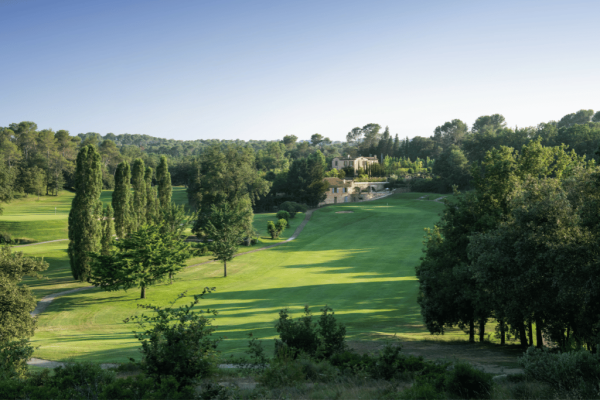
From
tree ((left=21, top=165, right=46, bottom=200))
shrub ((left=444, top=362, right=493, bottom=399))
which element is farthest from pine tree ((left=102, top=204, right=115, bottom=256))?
tree ((left=21, top=165, right=46, bottom=200))

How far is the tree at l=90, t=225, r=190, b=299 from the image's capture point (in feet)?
87.2

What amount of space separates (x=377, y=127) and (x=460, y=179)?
82.7m

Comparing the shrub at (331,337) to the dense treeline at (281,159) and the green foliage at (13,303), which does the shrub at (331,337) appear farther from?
the dense treeline at (281,159)

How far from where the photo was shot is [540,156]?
18359 millimetres

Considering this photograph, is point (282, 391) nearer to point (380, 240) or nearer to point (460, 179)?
point (380, 240)

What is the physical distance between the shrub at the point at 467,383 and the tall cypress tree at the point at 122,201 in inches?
1306

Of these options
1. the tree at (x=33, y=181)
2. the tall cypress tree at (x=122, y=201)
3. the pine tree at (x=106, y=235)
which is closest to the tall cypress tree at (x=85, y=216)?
the pine tree at (x=106, y=235)

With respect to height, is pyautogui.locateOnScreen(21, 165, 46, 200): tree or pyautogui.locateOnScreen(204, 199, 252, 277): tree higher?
pyautogui.locateOnScreen(21, 165, 46, 200): tree

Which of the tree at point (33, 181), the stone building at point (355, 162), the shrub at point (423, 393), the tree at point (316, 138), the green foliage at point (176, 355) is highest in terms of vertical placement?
the tree at point (316, 138)

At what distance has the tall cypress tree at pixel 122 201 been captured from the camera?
3531 cm

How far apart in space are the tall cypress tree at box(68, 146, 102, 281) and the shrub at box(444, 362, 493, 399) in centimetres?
3000

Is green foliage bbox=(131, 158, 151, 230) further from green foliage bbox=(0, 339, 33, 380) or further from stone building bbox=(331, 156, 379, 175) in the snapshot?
stone building bbox=(331, 156, 379, 175)

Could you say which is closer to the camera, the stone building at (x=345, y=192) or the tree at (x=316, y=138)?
the stone building at (x=345, y=192)

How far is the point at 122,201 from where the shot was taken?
35594 mm
